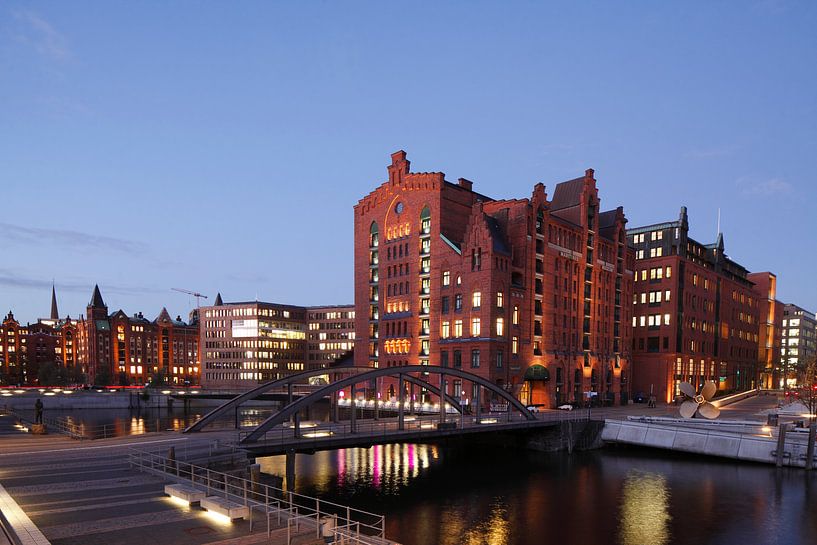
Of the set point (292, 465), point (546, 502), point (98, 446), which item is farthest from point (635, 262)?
point (98, 446)

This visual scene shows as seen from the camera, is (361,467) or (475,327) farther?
(475,327)

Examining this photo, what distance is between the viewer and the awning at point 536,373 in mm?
82875

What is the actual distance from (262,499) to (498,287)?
48.7m

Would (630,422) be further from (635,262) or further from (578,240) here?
(635,262)

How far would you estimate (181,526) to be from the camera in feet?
67.5

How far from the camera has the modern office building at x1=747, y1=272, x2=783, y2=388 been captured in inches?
5748

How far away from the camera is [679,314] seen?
343 feet

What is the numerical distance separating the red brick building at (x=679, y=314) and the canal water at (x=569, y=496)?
149 feet

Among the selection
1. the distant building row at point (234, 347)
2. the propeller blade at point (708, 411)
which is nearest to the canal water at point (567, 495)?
the propeller blade at point (708, 411)

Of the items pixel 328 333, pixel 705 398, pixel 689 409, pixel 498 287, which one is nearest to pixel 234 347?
pixel 328 333

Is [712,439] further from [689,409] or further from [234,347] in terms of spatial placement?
[234,347]

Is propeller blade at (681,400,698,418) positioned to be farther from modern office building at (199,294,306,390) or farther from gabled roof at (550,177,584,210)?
modern office building at (199,294,306,390)

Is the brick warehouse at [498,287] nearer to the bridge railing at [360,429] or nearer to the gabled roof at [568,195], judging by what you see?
the gabled roof at [568,195]

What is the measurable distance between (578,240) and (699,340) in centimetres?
3813
